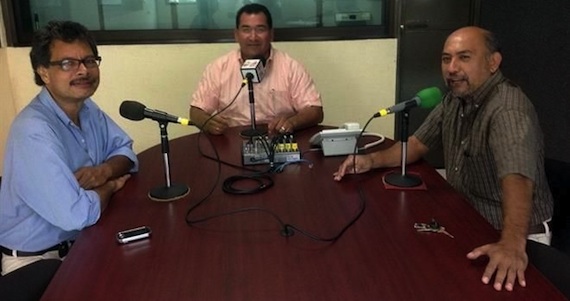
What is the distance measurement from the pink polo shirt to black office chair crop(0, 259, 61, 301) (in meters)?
1.48

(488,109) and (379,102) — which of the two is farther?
(379,102)

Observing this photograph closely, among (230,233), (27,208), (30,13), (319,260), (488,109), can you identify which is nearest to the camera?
(319,260)

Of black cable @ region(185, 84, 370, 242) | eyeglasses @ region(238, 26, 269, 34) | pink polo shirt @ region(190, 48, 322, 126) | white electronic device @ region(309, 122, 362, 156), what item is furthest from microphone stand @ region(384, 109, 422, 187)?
eyeglasses @ region(238, 26, 269, 34)

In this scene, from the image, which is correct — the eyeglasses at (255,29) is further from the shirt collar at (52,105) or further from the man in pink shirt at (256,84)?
the shirt collar at (52,105)

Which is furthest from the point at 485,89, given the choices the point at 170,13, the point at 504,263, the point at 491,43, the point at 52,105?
the point at 170,13

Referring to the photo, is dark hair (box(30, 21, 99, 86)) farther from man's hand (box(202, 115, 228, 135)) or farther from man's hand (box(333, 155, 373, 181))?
man's hand (box(333, 155, 373, 181))

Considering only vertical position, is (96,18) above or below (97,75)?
above

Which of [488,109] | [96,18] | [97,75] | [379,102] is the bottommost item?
[379,102]

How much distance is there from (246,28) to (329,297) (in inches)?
76.4

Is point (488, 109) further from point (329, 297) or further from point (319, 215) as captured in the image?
point (329, 297)

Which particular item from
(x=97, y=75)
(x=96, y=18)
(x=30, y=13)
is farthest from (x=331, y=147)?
(x=30, y=13)

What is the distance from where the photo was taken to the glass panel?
3336 millimetres

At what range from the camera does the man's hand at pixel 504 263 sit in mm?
1059

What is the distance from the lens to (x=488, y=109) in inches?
65.1
